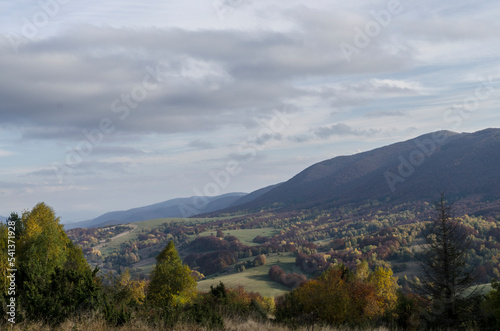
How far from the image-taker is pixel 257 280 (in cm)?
16262

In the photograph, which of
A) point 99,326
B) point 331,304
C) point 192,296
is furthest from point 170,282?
point 99,326

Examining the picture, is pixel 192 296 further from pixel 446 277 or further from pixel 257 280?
pixel 257 280

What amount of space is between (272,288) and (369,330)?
141 meters

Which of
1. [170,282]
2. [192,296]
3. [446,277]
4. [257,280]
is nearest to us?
[446,277]

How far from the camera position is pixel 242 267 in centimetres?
19262

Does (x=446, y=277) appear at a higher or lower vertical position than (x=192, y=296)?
higher

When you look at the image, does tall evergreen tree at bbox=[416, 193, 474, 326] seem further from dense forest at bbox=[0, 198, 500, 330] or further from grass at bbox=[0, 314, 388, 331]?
grass at bbox=[0, 314, 388, 331]

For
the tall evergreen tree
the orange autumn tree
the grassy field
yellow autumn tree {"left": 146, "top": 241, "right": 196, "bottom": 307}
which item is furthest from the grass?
the grassy field

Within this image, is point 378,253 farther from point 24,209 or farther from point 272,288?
point 24,209

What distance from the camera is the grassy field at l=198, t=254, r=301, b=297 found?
144 meters

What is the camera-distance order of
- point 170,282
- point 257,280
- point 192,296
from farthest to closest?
point 257,280
point 192,296
point 170,282

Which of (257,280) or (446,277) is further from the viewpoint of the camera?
(257,280)

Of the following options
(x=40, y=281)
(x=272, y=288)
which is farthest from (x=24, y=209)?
(x=272, y=288)

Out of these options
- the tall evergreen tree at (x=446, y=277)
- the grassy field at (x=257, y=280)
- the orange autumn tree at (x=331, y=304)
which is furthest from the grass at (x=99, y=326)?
the grassy field at (x=257, y=280)
